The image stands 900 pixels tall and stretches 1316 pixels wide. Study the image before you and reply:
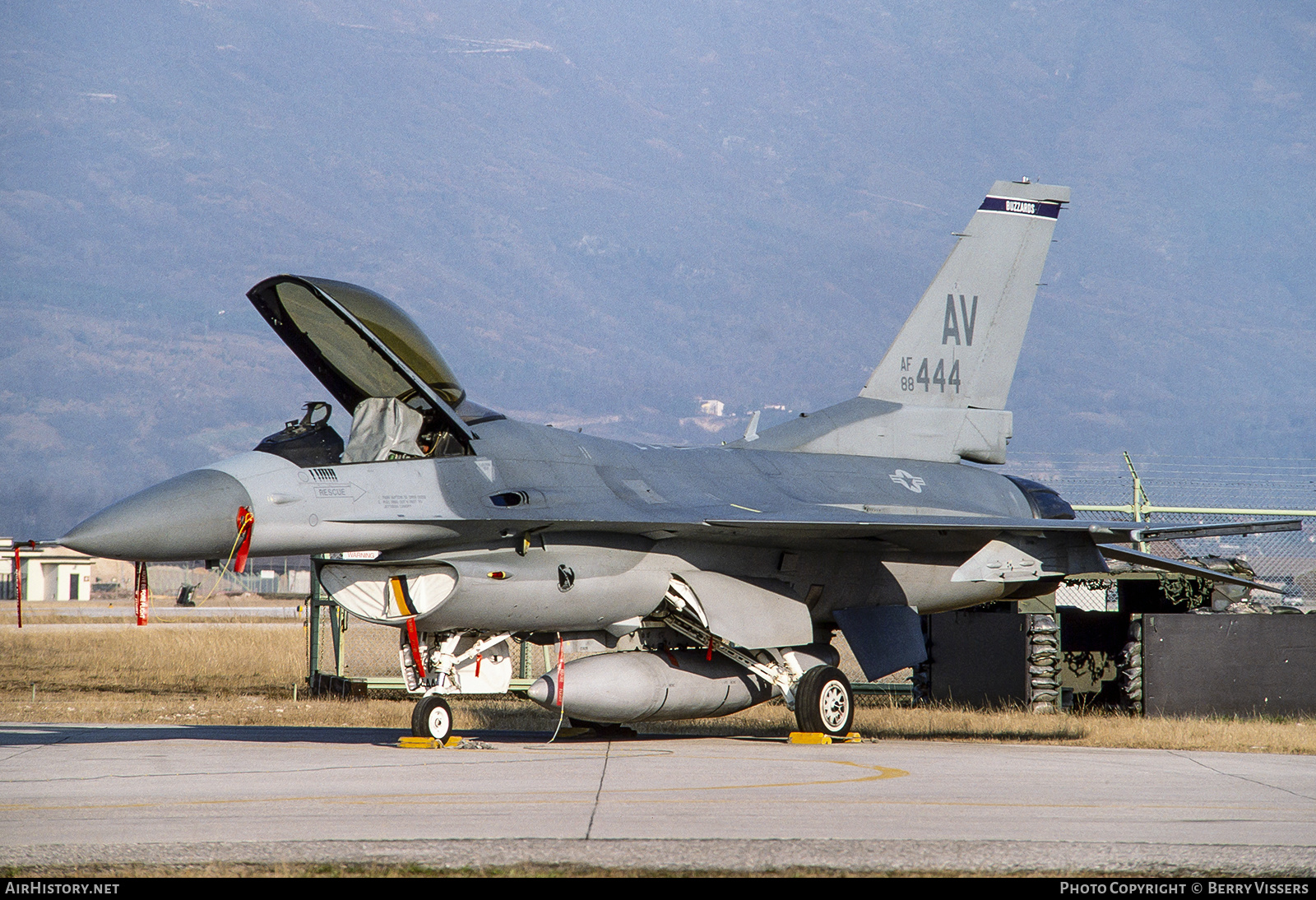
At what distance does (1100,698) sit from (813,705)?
761 cm

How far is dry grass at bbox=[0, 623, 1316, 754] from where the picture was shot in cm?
1325

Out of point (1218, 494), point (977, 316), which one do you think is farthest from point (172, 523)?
point (1218, 494)

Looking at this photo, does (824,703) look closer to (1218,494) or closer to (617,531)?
(617,531)

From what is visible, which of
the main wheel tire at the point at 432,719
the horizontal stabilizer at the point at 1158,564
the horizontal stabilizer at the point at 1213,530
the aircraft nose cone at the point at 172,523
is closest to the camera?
the aircraft nose cone at the point at 172,523

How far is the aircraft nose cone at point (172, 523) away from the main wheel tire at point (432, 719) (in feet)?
7.60

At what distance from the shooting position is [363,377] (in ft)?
34.9

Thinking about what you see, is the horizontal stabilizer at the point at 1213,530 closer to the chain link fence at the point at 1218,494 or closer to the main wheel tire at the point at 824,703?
the main wheel tire at the point at 824,703

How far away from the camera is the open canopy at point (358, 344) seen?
1027 centimetres

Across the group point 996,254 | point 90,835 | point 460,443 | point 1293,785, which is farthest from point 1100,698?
point 90,835

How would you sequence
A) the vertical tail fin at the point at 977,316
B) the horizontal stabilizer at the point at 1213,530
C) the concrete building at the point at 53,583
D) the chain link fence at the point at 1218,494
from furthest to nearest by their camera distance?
the concrete building at the point at 53,583 < the chain link fence at the point at 1218,494 < the vertical tail fin at the point at 977,316 < the horizontal stabilizer at the point at 1213,530

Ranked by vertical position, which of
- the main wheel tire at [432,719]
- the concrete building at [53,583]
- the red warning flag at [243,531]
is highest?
the red warning flag at [243,531]

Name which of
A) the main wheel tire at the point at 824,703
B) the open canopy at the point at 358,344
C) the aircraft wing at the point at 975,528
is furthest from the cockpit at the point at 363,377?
the main wheel tire at the point at 824,703

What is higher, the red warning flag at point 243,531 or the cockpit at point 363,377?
the cockpit at point 363,377

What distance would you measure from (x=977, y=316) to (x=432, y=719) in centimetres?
768
